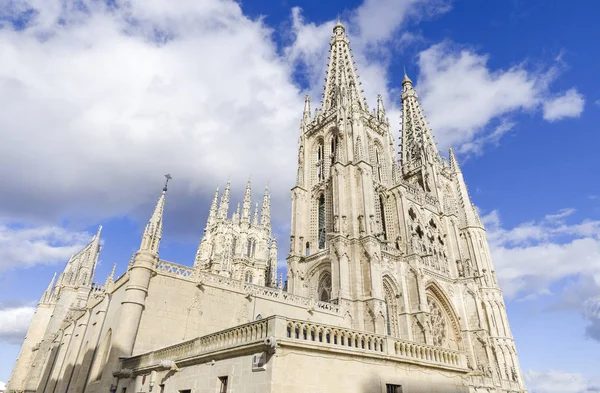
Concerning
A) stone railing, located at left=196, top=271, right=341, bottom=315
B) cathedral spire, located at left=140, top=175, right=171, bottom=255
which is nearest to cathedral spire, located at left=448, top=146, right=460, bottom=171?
stone railing, located at left=196, top=271, right=341, bottom=315

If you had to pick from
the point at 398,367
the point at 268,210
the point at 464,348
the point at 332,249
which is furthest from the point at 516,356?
the point at 268,210

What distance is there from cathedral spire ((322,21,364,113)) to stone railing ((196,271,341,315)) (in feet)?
60.4

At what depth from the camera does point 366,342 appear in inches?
351

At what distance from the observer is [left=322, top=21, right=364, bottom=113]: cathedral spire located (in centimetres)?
3309

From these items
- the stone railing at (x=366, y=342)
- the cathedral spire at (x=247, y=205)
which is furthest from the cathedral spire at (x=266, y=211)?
the stone railing at (x=366, y=342)

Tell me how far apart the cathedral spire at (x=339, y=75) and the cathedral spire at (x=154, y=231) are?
1981 cm

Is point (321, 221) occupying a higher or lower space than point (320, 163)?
lower

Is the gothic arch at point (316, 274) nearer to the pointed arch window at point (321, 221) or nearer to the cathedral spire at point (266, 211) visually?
the pointed arch window at point (321, 221)

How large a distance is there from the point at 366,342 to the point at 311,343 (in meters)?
1.94

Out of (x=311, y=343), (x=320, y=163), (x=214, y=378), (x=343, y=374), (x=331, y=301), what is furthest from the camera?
(x=320, y=163)

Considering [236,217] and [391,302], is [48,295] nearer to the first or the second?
[236,217]

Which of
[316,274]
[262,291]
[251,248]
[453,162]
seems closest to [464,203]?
[453,162]

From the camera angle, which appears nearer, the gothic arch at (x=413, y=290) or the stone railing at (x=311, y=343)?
the stone railing at (x=311, y=343)

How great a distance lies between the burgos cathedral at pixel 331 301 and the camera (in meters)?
8.38
